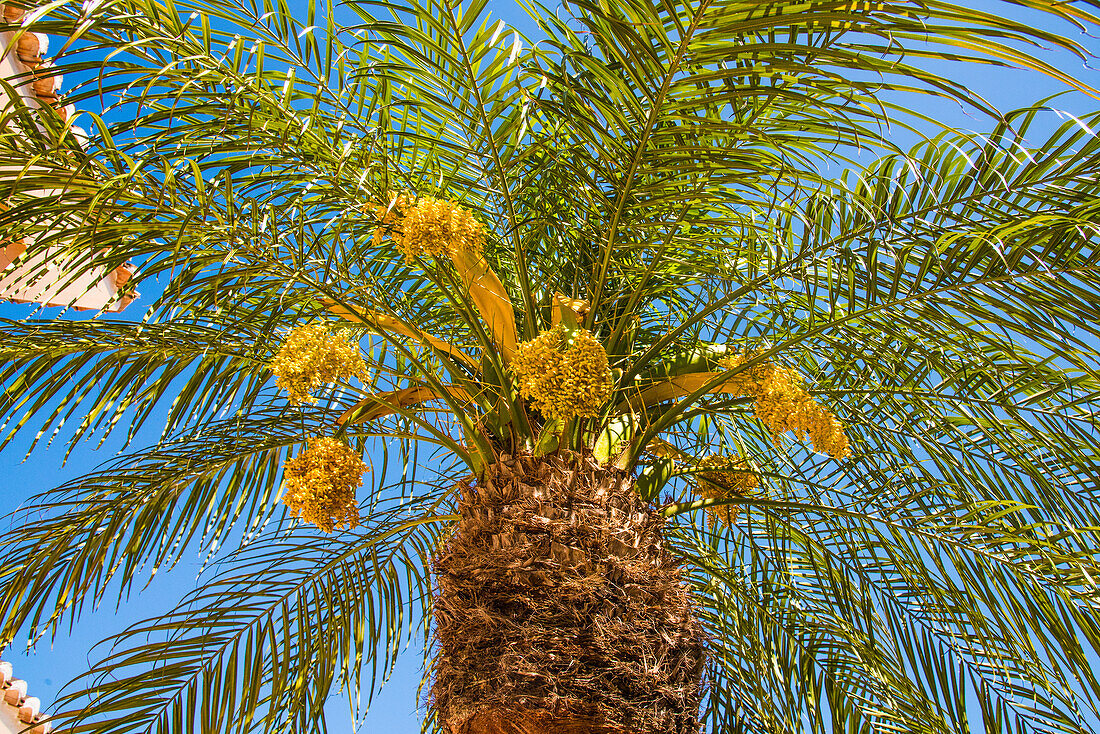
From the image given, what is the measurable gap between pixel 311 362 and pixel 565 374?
0.74 metres

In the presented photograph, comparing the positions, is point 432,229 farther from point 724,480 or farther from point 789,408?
point 724,480

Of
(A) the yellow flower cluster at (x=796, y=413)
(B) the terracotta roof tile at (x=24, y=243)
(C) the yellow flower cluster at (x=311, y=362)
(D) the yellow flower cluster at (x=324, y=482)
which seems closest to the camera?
(C) the yellow flower cluster at (x=311, y=362)

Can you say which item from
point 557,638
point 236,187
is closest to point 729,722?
point 557,638

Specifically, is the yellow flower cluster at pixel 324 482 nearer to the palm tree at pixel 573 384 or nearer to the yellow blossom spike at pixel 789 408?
the palm tree at pixel 573 384

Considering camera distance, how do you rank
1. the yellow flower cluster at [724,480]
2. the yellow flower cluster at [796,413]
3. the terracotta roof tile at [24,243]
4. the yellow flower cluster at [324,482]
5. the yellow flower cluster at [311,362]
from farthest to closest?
the terracotta roof tile at [24,243], the yellow flower cluster at [724,480], the yellow flower cluster at [796,413], the yellow flower cluster at [324,482], the yellow flower cluster at [311,362]

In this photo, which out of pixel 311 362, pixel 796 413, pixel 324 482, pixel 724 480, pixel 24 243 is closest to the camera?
pixel 311 362

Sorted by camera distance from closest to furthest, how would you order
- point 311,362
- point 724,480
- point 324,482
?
point 311,362 < point 324,482 < point 724,480

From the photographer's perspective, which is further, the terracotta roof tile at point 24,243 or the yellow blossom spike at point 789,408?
the terracotta roof tile at point 24,243

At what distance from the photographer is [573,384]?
224 centimetres

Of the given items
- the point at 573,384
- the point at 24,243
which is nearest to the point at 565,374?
the point at 573,384

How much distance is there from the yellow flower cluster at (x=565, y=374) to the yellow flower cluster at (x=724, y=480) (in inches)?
43.7

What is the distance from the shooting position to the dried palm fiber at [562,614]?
7.54 feet

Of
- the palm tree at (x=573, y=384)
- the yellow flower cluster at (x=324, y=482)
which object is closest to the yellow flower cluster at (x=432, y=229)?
the palm tree at (x=573, y=384)

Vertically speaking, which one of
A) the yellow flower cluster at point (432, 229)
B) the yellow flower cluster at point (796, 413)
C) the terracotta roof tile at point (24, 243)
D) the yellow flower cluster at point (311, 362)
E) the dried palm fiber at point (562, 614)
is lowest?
the dried palm fiber at point (562, 614)
